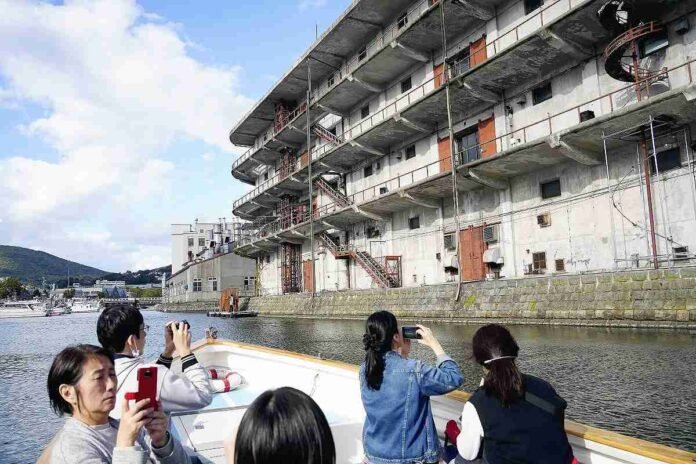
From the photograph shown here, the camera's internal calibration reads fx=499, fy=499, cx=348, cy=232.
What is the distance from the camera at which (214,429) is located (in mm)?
5004

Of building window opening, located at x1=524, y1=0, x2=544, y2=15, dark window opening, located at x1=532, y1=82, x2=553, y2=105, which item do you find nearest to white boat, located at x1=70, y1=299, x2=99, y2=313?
dark window opening, located at x1=532, y1=82, x2=553, y2=105

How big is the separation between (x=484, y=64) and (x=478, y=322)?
9872mm

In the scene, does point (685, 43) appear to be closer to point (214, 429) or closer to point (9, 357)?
point (214, 429)

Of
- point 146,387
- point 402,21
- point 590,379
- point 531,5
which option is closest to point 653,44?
point 531,5

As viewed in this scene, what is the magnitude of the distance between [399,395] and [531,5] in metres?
21.2

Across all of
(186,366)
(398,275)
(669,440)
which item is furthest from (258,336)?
(186,366)

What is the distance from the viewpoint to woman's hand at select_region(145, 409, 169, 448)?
2.15m

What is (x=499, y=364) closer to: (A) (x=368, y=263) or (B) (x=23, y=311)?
(A) (x=368, y=263)

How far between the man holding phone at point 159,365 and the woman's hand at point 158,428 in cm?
20

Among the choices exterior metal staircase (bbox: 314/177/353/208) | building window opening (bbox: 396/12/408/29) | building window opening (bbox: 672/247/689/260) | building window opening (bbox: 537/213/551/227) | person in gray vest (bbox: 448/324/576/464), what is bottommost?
person in gray vest (bbox: 448/324/576/464)

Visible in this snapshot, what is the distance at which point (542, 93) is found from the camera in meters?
20.0

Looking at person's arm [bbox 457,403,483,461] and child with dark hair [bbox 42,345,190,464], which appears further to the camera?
person's arm [bbox 457,403,483,461]

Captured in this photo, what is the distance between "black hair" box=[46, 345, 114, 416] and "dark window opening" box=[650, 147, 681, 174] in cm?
1659

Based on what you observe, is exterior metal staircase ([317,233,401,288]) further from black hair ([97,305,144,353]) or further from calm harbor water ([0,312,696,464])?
black hair ([97,305,144,353])
